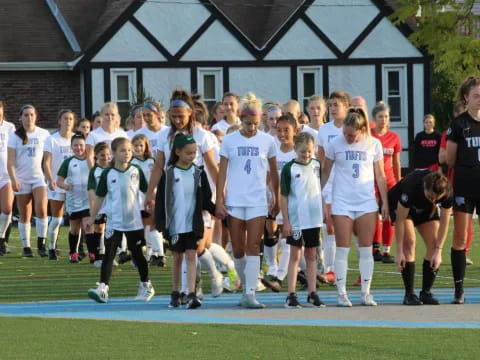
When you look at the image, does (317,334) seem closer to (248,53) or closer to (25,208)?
(25,208)

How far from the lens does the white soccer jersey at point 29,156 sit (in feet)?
66.6

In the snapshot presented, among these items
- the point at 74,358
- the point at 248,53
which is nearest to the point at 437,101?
the point at 248,53

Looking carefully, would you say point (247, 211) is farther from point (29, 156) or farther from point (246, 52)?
point (246, 52)

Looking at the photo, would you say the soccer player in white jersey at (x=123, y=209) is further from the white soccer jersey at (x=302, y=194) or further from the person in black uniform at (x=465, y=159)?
the person in black uniform at (x=465, y=159)

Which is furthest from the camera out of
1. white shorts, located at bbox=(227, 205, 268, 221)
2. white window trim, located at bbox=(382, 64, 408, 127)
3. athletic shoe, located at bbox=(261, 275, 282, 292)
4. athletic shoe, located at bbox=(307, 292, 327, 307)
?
white window trim, located at bbox=(382, 64, 408, 127)

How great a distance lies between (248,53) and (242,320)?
3164 cm

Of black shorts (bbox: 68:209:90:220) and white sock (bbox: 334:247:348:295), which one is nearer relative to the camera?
white sock (bbox: 334:247:348:295)

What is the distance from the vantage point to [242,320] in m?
12.0

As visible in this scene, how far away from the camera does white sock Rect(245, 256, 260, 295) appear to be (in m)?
13.1

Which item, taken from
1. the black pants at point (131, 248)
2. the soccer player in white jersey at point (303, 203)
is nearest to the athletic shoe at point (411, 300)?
the soccer player in white jersey at point (303, 203)

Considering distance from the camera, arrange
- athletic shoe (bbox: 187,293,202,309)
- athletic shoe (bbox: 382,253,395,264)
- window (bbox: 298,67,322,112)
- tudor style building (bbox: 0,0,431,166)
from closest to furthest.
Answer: athletic shoe (bbox: 187,293,202,309) → athletic shoe (bbox: 382,253,395,264) → tudor style building (bbox: 0,0,431,166) → window (bbox: 298,67,322,112)

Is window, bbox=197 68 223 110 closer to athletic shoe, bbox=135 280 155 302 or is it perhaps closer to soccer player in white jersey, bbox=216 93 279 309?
athletic shoe, bbox=135 280 155 302

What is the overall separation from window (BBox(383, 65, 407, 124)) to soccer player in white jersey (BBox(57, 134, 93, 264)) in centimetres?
2589

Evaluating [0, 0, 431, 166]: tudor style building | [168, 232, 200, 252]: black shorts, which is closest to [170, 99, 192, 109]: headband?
[168, 232, 200, 252]: black shorts
